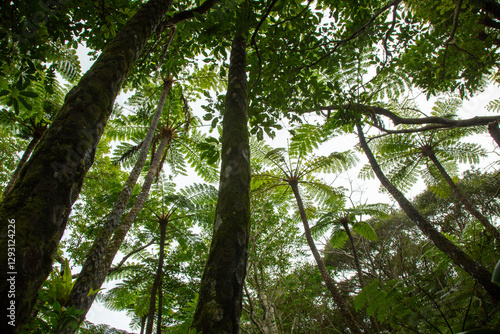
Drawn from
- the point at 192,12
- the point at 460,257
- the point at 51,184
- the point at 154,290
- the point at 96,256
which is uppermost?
the point at 192,12

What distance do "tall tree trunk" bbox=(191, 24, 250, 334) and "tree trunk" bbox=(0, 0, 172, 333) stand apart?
0.58 meters

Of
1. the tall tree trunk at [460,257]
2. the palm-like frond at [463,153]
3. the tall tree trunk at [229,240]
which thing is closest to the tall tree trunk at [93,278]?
the tall tree trunk at [229,240]

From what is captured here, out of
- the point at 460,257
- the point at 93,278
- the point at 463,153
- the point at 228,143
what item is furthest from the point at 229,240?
the point at 463,153

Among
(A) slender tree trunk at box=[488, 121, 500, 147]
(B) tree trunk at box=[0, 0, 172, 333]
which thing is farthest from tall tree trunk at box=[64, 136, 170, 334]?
Result: (A) slender tree trunk at box=[488, 121, 500, 147]

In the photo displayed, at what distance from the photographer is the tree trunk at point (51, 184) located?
0.72 metres

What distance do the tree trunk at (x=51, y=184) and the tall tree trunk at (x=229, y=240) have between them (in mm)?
585

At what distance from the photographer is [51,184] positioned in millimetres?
890

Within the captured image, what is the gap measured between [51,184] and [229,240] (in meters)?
0.79

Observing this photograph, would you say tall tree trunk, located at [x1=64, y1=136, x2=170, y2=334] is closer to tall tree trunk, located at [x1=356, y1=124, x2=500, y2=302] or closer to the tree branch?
the tree branch

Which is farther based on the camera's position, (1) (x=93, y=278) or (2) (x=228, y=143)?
(1) (x=93, y=278)

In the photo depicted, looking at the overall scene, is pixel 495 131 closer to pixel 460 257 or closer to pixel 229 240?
pixel 460 257

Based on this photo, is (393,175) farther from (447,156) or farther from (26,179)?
(26,179)

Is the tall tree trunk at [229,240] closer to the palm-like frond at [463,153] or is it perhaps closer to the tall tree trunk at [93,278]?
the tall tree trunk at [93,278]

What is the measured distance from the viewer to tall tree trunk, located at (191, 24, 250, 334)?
886 mm
